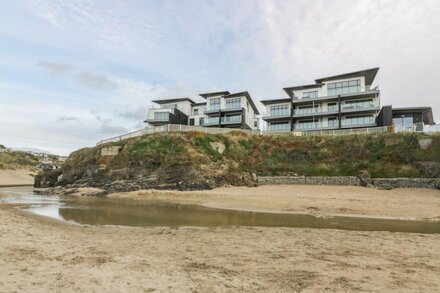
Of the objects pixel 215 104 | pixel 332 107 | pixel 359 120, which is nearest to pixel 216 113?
pixel 215 104

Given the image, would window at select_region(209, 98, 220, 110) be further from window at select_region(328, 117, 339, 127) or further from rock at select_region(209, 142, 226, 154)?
rock at select_region(209, 142, 226, 154)

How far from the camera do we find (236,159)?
154 feet

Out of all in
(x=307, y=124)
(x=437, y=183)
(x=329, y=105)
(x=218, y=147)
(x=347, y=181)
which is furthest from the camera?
(x=307, y=124)

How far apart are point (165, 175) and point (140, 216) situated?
21203mm

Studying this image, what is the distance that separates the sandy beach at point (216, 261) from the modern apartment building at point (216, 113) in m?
58.7

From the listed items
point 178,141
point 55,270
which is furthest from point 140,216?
point 178,141

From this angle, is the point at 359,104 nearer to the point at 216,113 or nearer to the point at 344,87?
the point at 344,87

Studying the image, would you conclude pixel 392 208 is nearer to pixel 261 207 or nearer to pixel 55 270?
pixel 261 207

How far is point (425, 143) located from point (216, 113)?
45.7m

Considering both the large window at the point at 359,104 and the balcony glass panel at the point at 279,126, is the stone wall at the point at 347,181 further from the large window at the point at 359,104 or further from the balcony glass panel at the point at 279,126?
the balcony glass panel at the point at 279,126

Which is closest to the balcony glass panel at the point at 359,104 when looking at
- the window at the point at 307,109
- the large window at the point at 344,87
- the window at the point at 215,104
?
the large window at the point at 344,87

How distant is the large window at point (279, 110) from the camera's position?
6731cm

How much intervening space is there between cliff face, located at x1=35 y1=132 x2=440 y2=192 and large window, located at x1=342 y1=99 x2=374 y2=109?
50.1 ft

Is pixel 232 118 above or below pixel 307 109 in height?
below
